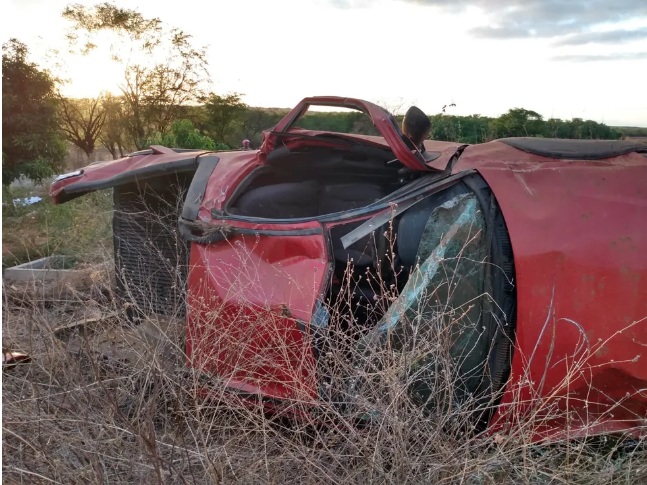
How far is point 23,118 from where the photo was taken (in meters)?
12.4

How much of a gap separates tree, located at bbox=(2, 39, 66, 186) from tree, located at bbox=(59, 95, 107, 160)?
969 centimetres

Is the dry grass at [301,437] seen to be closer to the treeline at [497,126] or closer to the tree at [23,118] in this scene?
the treeline at [497,126]

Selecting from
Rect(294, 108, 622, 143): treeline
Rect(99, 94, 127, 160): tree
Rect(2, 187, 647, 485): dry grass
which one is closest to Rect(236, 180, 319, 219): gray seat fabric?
Rect(2, 187, 647, 485): dry grass

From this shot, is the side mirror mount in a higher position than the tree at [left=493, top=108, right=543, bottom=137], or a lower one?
lower

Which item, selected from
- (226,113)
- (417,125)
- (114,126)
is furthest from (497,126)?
(114,126)

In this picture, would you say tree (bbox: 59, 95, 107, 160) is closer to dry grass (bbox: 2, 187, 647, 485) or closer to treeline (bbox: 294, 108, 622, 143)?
treeline (bbox: 294, 108, 622, 143)

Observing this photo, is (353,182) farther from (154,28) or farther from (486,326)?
(154,28)

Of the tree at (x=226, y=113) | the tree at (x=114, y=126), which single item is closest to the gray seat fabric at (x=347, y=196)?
the tree at (x=226, y=113)

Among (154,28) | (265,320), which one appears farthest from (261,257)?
(154,28)

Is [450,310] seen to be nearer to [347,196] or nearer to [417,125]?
[347,196]

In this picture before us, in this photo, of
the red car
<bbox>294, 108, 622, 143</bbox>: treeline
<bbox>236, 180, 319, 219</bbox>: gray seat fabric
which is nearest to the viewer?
the red car

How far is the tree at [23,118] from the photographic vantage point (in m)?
12.3

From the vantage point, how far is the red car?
2395mm

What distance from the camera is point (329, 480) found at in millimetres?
2430
